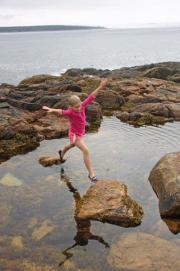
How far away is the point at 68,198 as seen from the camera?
10.1 metres

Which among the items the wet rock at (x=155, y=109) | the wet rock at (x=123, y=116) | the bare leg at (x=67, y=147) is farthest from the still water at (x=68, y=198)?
the wet rock at (x=155, y=109)

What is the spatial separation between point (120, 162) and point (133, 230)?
4382 mm

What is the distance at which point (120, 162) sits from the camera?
1269cm

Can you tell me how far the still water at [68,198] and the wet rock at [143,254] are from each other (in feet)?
0.65

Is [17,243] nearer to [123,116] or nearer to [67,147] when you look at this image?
[67,147]

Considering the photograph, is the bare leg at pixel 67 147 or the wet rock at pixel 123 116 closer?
the bare leg at pixel 67 147

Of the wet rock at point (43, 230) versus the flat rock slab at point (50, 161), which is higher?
the flat rock slab at point (50, 161)

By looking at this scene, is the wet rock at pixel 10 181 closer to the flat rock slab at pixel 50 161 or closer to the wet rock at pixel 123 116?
the flat rock slab at pixel 50 161

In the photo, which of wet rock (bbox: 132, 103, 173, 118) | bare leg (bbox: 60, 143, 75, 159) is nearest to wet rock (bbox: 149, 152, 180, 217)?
bare leg (bbox: 60, 143, 75, 159)

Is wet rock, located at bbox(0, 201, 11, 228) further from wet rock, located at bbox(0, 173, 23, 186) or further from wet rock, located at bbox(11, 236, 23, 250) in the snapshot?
wet rock, located at bbox(0, 173, 23, 186)

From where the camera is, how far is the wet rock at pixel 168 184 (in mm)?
8945

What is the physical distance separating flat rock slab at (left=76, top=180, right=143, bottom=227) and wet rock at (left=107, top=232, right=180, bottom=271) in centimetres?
58

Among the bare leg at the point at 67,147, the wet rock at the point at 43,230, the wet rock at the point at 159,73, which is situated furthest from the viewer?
the wet rock at the point at 159,73

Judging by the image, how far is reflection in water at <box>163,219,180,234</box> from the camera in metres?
8.53
